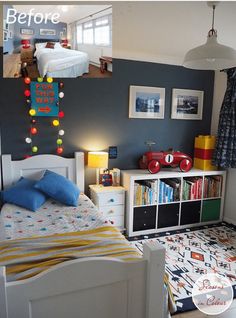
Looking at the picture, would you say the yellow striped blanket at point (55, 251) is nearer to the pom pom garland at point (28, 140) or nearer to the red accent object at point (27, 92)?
the pom pom garland at point (28, 140)

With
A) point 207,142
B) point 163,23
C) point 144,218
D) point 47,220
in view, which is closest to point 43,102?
point 47,220

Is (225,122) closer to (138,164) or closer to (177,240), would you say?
(138,164)

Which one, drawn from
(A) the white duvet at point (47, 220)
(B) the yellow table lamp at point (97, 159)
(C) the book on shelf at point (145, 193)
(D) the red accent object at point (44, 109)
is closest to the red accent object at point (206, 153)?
(C) the book on shelf at point (145, 193)

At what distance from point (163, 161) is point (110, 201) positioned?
2.82ft

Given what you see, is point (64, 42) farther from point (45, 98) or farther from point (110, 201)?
point (110, 201)

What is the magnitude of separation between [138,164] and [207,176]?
0.98 metres

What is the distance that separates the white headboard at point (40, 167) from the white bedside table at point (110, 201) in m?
0.24

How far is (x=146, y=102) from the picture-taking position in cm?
354

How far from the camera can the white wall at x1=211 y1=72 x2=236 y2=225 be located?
12.0 ft

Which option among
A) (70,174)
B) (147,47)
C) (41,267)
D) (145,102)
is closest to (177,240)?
(70,174)

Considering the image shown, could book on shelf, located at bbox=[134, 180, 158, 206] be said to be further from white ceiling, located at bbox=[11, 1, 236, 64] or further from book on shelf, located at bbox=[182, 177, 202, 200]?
white ceiling, located at bbox=[11, 1, 236, 64]

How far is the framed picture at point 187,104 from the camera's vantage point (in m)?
3.70

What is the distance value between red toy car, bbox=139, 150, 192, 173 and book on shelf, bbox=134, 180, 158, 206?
187 millimetres

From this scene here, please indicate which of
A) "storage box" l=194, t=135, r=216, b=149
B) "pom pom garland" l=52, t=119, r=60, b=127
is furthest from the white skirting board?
"pom pom garland" l=52, t=119, r=60, b=127
